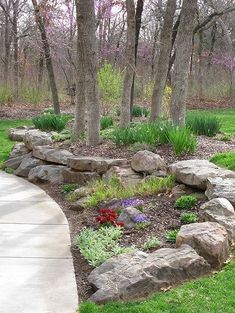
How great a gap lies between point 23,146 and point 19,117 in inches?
272

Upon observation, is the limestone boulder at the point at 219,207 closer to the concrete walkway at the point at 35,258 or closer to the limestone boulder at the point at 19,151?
the concrete walkway at the point at 35,258

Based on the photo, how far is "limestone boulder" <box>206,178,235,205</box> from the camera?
521 centimetres

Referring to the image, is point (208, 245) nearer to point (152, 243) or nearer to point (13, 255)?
point (152, 243)

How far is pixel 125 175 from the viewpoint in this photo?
→ 6891 millimetres

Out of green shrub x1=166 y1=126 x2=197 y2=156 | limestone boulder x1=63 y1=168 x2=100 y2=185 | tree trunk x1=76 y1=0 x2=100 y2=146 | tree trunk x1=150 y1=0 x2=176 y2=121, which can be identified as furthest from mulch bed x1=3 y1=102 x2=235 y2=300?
tree trunk x1=150 y1=0 x2=176 y2=121

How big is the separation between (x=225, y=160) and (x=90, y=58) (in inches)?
117

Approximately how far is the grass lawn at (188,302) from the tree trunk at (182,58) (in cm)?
497

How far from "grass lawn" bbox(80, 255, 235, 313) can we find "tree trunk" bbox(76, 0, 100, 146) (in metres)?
4.85

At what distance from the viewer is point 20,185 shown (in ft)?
25.9

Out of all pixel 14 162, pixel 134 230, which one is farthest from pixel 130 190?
pixel 14 162

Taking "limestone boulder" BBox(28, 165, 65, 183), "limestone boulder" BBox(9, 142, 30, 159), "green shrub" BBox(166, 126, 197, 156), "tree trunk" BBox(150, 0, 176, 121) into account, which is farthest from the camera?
"limestone boulder" BBox(9, 142, 30, 159)

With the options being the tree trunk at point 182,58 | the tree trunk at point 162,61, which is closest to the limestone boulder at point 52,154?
A: the tree trunk at point 182,58

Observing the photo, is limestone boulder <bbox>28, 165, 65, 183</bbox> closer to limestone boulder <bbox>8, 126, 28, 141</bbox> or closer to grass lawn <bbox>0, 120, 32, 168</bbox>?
grass lawn <bbox>0, 120, 32, 168</bbox>

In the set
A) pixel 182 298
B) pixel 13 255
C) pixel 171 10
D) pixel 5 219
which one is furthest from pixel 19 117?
pixel 182 298
